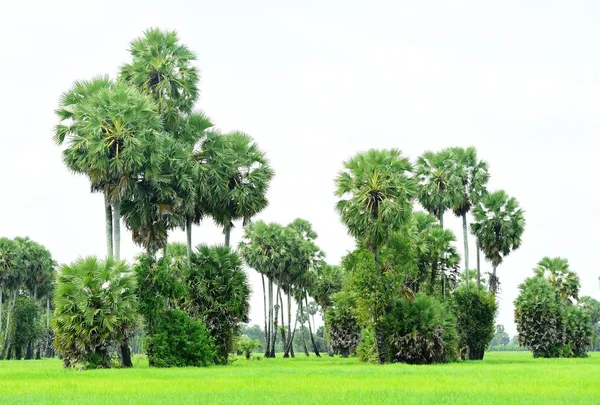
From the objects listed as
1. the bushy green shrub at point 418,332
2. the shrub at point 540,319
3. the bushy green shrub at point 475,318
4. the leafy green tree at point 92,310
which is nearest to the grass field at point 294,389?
the leafy green tree at point 92,310

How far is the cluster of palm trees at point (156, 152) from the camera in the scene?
114 feet

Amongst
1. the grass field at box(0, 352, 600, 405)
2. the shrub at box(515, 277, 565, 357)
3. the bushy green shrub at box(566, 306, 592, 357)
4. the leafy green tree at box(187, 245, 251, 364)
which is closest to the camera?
the grass field at box(0, 352, 600, 405)

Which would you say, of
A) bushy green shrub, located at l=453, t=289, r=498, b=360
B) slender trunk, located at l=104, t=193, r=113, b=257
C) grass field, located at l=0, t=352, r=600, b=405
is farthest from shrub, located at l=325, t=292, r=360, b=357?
grass field, located at l=0, t=352, r=600, b=405

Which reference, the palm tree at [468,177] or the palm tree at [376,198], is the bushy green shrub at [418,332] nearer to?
the palm tree at [376,198]

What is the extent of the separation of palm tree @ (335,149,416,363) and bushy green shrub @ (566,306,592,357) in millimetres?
33411

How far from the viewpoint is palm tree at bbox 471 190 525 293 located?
194 ft

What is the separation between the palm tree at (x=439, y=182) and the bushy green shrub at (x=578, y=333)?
21.1 m

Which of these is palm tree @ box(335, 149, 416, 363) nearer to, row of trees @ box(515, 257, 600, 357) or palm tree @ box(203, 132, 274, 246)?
palm tree @ box(203, 132, 274, 246)

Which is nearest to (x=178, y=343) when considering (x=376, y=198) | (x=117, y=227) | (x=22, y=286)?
(x=117, y=227)

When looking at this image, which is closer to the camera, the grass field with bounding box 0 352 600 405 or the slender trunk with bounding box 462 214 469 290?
the grass field with bounding box 0 352 600 405

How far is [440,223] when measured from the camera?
55.5 metres

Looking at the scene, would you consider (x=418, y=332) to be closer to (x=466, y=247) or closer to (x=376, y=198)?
(x=376, y=198)

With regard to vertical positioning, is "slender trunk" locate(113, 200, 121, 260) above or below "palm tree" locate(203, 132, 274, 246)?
below

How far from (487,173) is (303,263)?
64.5 feet
